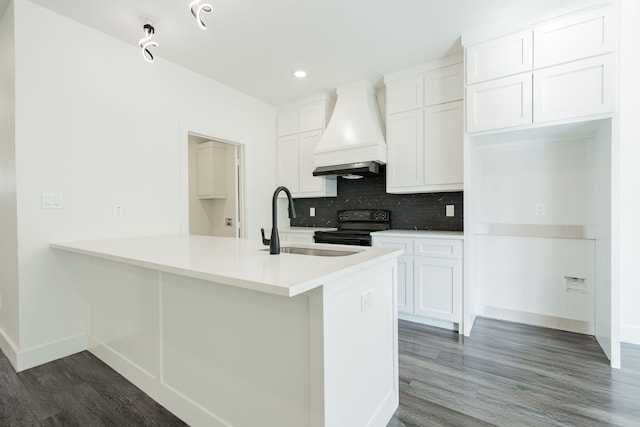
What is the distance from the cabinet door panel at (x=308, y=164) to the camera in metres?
4.02

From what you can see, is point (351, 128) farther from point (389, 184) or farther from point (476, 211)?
point (476, 211)

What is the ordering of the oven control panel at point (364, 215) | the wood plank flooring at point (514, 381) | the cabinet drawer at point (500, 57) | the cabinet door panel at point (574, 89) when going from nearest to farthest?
1. the wood plank flooring at point (514, 381)
2. the cabinet door panel at point (574, 89)
3. the cabinet drawer at point (500, 57)
4. the oven control panel at point (364, 215)

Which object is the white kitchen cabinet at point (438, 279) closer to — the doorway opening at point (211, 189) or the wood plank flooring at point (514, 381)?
the wood plank flooring at point (514, 381)

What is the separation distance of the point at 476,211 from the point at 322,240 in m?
1.70

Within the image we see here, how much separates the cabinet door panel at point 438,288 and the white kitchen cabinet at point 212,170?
131 inches

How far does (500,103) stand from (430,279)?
1.69 meters

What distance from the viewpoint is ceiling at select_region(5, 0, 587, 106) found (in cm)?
224

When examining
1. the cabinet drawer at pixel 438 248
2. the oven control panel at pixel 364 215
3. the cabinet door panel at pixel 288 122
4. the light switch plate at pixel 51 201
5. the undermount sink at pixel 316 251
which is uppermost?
the cabinet door panel at pixel 288 122

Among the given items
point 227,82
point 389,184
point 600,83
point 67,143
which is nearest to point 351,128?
point 389,184

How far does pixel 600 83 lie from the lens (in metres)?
2.15

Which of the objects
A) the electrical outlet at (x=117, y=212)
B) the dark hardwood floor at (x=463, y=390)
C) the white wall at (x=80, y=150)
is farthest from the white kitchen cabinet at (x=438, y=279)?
the electrical outlet at (x=117, y=212)

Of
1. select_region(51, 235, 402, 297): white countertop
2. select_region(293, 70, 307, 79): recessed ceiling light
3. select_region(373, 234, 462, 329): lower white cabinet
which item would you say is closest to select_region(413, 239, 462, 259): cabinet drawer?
select_region(373, 234, 462, 329): lower white cabinet

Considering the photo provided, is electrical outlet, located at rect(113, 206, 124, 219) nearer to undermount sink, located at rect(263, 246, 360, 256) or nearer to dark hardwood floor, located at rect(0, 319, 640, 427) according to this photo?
dark hardwood floor, located at rect(0, 319, 640, 427)

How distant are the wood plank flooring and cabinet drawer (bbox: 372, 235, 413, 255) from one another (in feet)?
2.66
